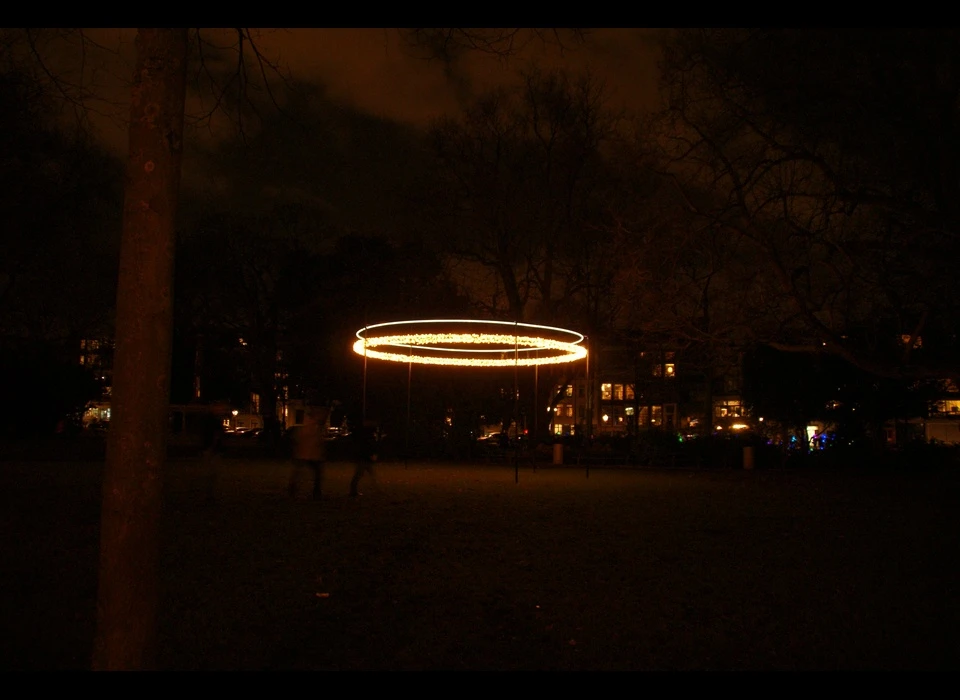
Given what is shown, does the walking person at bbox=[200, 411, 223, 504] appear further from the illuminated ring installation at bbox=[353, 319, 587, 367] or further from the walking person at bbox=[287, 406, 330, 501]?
the illuminated ring installation at bbox=[353, 319, 587, 367]

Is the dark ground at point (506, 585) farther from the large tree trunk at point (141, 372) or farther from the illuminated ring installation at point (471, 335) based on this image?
the illuminated ring installation at point (471, 335)

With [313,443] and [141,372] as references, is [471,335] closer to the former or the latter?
[313,443]

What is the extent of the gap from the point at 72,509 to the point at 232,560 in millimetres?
5839

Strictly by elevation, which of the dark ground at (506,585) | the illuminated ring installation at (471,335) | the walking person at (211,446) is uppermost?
the illuminated ring installation at (471,335)

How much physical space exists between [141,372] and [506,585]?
4625mm

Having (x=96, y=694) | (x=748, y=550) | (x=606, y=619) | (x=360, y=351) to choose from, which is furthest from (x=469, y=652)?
(x=360, y=351)

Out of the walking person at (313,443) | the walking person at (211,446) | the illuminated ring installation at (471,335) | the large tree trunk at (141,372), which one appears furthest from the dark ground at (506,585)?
the illuminated ring installation at (471,335)

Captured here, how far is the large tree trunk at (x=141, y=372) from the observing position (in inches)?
142

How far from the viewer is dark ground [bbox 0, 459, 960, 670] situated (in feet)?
17.3

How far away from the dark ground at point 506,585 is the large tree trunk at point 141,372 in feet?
4.80

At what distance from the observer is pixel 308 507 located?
13.2 meters

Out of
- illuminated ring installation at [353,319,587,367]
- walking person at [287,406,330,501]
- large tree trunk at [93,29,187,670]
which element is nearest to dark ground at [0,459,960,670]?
walking person at [287,406,330,501]

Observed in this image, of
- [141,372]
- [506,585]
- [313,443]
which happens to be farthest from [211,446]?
[141,372]

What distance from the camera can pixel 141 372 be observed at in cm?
361
